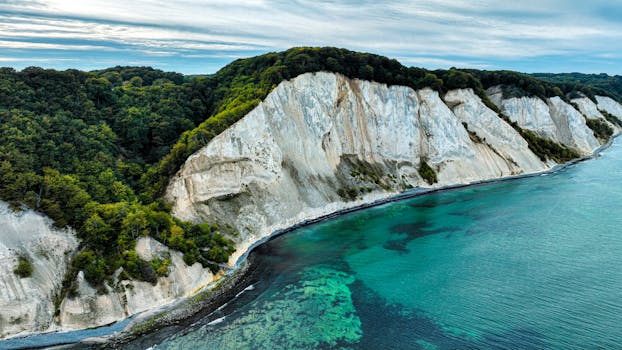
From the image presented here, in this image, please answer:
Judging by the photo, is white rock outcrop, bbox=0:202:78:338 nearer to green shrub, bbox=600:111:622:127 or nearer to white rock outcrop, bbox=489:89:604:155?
white rock outcrop, bbox=489:89:604:155

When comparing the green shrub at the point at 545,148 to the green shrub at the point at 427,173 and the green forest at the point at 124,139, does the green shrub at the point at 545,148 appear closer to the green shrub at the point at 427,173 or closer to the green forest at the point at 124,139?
the green forest at the point at 124,139

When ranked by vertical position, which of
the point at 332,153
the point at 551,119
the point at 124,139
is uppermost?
the point at 551,119

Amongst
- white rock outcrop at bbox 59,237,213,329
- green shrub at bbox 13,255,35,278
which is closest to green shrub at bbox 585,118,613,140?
white rock outcrop at bbox 59,237,213,329

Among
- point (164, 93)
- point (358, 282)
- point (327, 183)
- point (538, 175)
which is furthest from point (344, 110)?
point (538, 175)

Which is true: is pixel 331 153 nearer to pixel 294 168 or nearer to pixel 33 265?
pixel 294 168

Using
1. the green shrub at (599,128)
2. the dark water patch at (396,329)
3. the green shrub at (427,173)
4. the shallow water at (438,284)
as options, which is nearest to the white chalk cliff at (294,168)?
the green shrub at (427,173)

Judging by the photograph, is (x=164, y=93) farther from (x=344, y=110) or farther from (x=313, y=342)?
(x=313, y=342)

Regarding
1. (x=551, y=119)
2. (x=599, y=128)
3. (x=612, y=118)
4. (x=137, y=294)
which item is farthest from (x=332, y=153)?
Result: (x=612, y=118)
